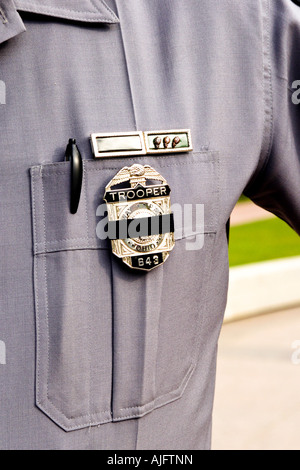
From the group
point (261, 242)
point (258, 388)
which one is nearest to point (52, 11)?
point (258, 388)

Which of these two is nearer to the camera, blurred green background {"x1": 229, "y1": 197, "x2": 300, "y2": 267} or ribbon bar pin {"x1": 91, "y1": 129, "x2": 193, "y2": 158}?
ribbon bar pin {"x1": 91, "y1": 129, "x2": 193, "y2": 158}

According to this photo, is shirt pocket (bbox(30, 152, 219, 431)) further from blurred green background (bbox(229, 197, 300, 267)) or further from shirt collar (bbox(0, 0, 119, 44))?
blurred green background (bbox(229, 197, 300, 267))

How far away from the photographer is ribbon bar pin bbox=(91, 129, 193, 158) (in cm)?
89

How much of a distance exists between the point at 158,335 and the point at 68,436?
0.59 feet

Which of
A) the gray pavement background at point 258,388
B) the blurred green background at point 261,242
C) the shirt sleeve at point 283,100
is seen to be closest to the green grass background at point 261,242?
the blurred green background at point 261,242

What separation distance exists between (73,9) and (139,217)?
0.29 metres

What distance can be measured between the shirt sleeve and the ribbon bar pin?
0.48ft

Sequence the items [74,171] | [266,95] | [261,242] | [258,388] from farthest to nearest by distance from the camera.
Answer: [261,242], [258,388], [266,95], [74,171]

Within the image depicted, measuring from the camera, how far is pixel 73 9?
91 cm

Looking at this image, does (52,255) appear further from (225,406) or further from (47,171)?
(225,406)

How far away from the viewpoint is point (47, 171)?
0.87 meters

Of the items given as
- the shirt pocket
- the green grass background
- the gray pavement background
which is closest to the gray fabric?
the shirt pocket

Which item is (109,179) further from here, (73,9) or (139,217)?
(73,9)
